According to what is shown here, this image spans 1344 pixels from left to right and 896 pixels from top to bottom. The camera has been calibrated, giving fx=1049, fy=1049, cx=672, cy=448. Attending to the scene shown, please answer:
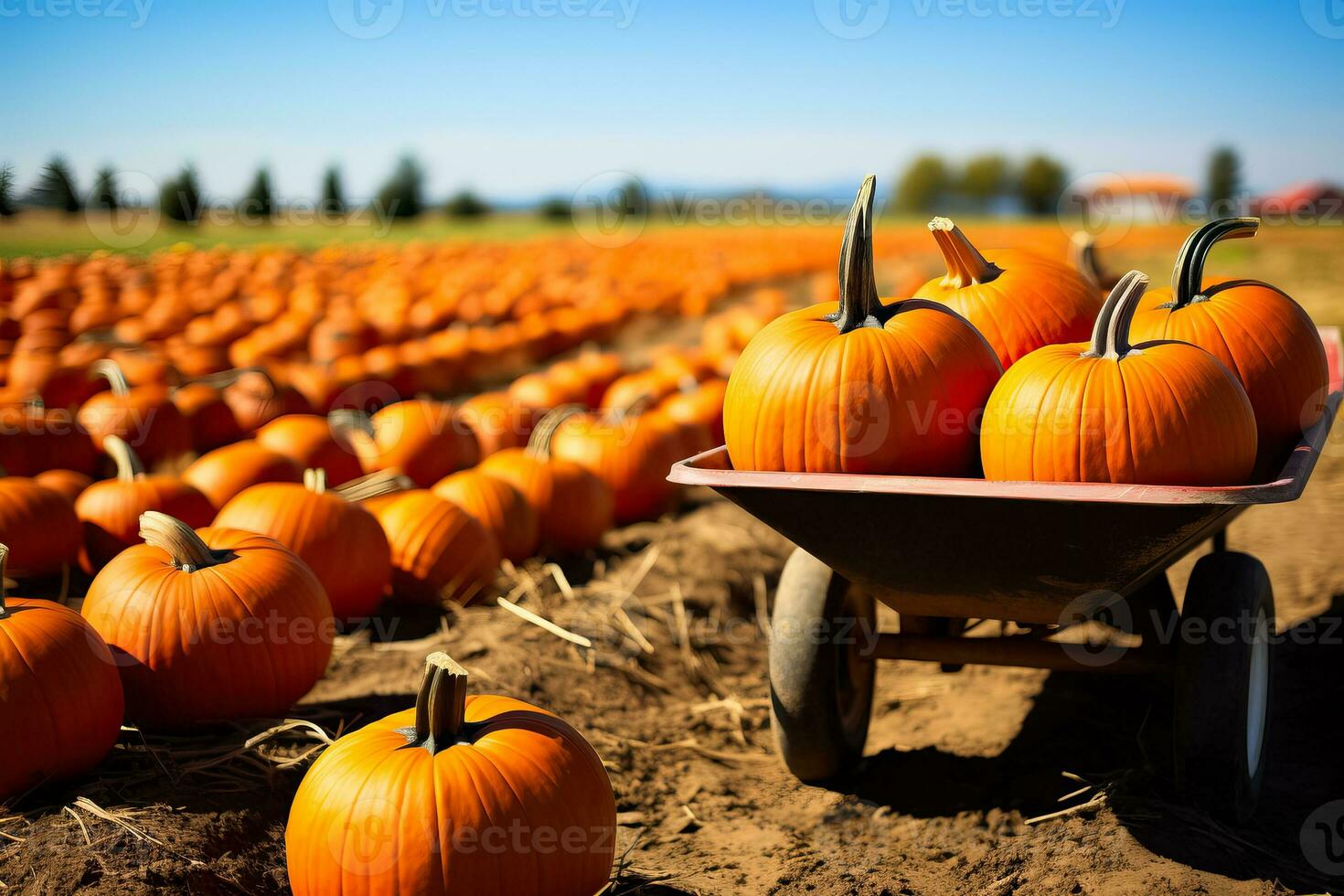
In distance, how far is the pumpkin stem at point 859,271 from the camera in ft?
8.66

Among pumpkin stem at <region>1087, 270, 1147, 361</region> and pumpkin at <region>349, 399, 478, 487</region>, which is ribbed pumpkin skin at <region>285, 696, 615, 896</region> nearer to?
pumpkin stem at <region>1087, 270, 1147, 361</region>

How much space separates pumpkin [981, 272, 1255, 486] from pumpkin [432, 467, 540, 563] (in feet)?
10.2

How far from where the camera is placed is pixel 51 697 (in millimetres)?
2773

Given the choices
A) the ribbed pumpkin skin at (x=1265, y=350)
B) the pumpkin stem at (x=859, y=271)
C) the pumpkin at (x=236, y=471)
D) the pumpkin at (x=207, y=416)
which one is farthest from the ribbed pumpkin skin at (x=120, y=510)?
the ribbed pumpkin skin at (x=1265, y=350)

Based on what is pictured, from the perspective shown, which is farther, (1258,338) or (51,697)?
(1258,338)

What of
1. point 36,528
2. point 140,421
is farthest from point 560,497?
point 140,421

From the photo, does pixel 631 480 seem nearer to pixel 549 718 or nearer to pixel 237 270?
pixel 549 718

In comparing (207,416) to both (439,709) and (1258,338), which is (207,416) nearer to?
(439,709)

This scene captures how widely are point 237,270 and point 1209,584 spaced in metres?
15.9

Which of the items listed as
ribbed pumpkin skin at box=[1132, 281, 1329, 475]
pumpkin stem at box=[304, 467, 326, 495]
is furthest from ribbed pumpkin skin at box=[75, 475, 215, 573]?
ribbed pumpkin skin at box=[1132, 281, 1329, 475]

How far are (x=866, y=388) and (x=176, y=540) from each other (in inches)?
86.6

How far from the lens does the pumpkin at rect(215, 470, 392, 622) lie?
14.2 ft

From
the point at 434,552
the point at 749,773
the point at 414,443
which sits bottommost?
the point at 749,773

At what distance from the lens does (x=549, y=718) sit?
2635mm
